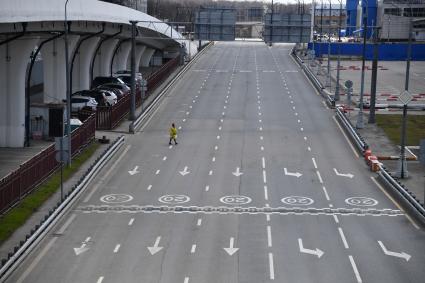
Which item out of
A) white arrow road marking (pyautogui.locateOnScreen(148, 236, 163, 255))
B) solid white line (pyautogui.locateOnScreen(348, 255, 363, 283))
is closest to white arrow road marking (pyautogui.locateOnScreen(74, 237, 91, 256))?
white arrow road marking (pyautogui.locateOnScreen(148, 236, 163, 255))

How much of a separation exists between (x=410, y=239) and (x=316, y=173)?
39.1ft

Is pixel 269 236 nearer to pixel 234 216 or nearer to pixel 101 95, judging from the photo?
pixel 234 216

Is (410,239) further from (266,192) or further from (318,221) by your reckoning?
(266,192)

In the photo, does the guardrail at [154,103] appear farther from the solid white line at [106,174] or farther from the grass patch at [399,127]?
the grass patch at [399,127]

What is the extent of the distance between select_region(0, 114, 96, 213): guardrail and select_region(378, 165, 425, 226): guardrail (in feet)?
50.0

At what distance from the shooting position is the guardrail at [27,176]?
29.5m

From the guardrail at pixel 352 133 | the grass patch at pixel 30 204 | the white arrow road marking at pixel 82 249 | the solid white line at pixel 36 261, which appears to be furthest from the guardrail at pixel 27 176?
the guardrail at pixel 352 133

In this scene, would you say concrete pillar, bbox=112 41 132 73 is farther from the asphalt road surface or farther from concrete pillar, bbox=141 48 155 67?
the asphalt road surface

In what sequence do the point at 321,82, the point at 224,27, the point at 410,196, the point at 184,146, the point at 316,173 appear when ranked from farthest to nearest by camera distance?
the point at 321,82, the point at 224,27, the point at 184,146, the point at 316,173, the point at 410,196

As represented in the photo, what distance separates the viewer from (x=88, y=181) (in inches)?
1427

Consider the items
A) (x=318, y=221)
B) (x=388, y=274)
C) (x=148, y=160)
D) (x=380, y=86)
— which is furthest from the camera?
(x=380, y=86)

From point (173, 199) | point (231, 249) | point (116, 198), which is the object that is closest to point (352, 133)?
point (173, 199)

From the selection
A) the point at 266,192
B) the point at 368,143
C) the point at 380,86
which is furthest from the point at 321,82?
the point at 266,192

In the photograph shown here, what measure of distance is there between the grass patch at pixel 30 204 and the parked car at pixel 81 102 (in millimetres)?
16697
